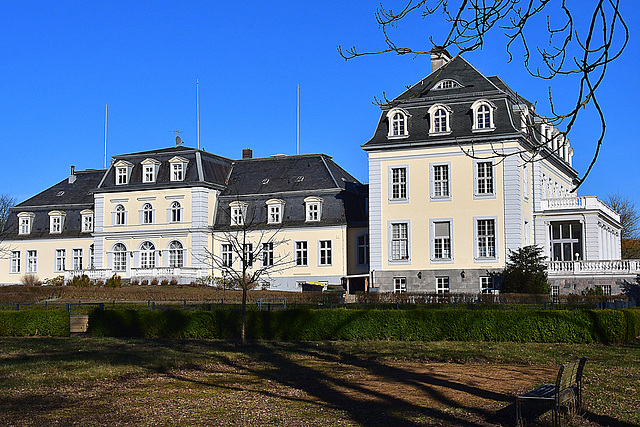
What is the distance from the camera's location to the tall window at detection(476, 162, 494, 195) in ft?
135

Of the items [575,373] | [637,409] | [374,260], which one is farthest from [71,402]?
[374,260]

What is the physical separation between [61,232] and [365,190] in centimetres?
2327

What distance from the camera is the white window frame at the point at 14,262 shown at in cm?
5741

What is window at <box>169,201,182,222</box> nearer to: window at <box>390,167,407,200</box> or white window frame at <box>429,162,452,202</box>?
window at <box>390,167,407,200</box>

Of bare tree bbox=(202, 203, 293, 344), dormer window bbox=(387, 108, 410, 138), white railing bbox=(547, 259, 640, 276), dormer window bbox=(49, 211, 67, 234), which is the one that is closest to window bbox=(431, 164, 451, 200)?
dormer window bbox=(387, 108, 410, 138)

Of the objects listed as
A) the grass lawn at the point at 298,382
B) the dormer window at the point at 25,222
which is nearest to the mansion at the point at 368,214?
the dormer window at the point at 25,222

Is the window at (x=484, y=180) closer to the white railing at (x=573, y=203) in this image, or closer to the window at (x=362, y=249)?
the white railing at (x=573, y=203)

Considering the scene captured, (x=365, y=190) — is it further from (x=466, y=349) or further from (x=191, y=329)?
(x=466, y=349)

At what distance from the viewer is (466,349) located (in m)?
20.2

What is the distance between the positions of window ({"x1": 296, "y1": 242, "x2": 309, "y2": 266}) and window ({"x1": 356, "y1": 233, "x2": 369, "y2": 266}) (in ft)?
11.7

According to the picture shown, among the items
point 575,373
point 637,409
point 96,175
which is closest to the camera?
point 575,373

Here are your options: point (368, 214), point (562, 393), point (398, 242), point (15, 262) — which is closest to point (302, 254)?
point (368, 214)

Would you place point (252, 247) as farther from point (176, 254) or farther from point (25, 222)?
point (25, 222)

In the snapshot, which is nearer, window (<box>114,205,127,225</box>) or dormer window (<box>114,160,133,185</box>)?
window (<box>114,205,127,225</box>)
